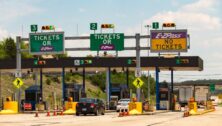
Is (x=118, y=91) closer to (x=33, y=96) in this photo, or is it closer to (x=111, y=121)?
(x=33, y=96)

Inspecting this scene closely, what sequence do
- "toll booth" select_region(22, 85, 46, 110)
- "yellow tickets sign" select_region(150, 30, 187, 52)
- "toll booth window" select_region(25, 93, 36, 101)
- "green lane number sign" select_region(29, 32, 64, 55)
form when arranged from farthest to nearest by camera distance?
"toll booth window" select_region(25, 93, 36, 101) → "toll booth" select_region(22, 85, 46, 110) → "green lane number sign" select_region(29, 32, 64, 55) → "yellow tickets sign" select_region(150, 30, 187, 52)

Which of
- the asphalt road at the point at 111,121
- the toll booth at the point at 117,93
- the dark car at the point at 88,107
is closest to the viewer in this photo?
the asphalt road at the point at 111,121

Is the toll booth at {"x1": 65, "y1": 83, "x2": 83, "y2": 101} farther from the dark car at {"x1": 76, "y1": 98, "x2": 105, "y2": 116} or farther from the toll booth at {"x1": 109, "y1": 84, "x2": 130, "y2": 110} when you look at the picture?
the dark car at {"x1": 76, "y1": 98, "x2": 105, "y2": 116}

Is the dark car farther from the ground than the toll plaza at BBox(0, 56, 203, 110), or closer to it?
closer to it

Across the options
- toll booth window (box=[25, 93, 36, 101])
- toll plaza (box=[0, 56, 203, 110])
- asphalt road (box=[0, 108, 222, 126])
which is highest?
toll plaza (box=[0, 56, 203, 110])

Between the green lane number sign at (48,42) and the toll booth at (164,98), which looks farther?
the toll booth at (164,98)

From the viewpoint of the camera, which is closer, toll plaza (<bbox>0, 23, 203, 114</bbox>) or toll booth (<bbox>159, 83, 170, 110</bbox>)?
toll plaza (<bbox>0, 23, 203, 114</bbox>)

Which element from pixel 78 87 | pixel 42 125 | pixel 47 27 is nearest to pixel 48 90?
pixel 78 87

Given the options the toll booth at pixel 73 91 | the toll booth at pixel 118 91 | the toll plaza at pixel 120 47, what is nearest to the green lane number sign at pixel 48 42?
the toll plaza at pixel 120 47

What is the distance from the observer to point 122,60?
61.3 meters

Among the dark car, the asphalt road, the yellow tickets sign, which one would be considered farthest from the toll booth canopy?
the asphalt road

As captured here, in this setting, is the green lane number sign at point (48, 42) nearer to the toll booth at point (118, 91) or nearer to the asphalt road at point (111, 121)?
the toll booth at point (118, 91)

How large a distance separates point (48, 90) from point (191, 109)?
6359cm

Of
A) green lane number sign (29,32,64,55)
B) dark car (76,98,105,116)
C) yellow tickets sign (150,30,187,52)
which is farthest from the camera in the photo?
green lane number sign (29,32,64,55)
